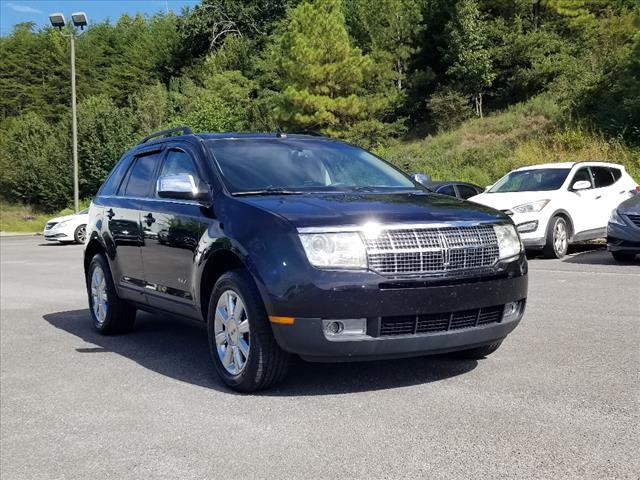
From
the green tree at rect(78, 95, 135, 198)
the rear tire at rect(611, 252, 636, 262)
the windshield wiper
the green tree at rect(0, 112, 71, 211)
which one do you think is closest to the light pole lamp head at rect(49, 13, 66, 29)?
the green tree at rect(78, 95, 135, 198)

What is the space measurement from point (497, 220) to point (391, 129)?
41.1m

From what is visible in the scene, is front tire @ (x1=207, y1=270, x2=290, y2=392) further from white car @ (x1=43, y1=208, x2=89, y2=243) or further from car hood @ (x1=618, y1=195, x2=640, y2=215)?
white car @ (x1=43, y1=208, x2=89, y2=243)

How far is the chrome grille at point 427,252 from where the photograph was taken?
14.1 ft

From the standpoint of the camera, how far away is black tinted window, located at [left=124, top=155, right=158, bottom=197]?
6.55 m

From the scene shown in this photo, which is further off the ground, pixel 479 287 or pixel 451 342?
pixel 479 287

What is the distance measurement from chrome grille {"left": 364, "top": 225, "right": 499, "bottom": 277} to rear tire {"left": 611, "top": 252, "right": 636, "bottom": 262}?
307 inches

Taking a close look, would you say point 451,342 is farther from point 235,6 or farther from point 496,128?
point 235,6

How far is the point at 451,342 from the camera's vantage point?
452 centimetres

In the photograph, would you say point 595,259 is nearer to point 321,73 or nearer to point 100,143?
point 321,73

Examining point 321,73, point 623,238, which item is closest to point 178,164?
point 623,238

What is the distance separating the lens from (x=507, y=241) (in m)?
4.89


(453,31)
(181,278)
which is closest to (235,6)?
(453,31)

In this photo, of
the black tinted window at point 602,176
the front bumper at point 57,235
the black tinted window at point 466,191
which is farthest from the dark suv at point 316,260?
the front bumper at point 57,235

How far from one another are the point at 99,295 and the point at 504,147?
2883 centimetres
